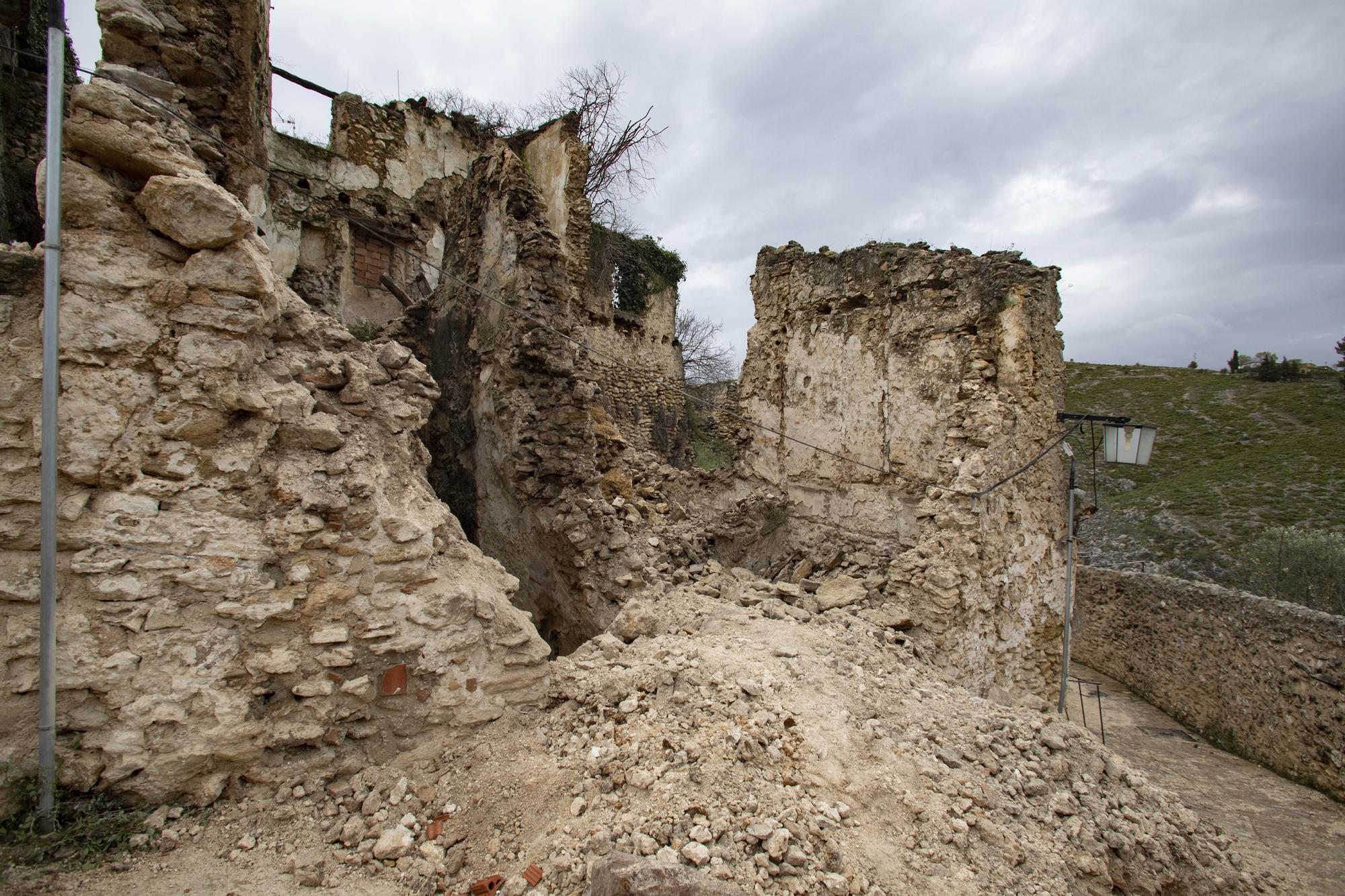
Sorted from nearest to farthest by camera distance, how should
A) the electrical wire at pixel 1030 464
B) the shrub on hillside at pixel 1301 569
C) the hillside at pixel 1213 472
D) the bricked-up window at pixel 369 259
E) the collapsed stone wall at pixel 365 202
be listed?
the electrical wire at pixel 1030 464 → the collapsed stone wall at pixel 365 202 → the bricked-up window at pixel 369 259 → the shrub on hillside at pixel 1301 569 → the hillside at pixel 1213 472

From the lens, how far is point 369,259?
13180 mm

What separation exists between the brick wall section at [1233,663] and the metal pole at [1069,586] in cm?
673

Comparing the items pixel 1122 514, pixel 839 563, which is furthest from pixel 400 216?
pixel 1122 514

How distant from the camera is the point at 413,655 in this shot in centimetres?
317

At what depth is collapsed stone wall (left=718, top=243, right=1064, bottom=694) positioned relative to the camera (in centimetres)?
593

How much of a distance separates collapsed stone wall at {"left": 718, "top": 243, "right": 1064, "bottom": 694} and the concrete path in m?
3.29

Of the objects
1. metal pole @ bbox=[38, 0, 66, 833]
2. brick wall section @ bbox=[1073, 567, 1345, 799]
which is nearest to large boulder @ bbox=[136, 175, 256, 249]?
metal pole @ bbox=[38, 0, 66, 833]

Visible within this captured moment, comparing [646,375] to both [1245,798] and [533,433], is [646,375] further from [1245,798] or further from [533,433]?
[1245,798]

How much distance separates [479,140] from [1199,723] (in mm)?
20227

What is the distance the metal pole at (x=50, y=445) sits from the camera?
242 centimetres

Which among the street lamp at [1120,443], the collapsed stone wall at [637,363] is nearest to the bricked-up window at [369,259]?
the collapsed stone wall at [637,363]

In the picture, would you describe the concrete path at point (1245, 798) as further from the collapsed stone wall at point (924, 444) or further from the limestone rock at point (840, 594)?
the limestone rock at point (840, 594)

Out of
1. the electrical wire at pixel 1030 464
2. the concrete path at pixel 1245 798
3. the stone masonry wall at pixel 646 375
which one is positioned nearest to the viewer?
the electrical wire at pixel 1030 464

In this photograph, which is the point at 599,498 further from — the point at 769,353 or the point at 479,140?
the point at 479,140
